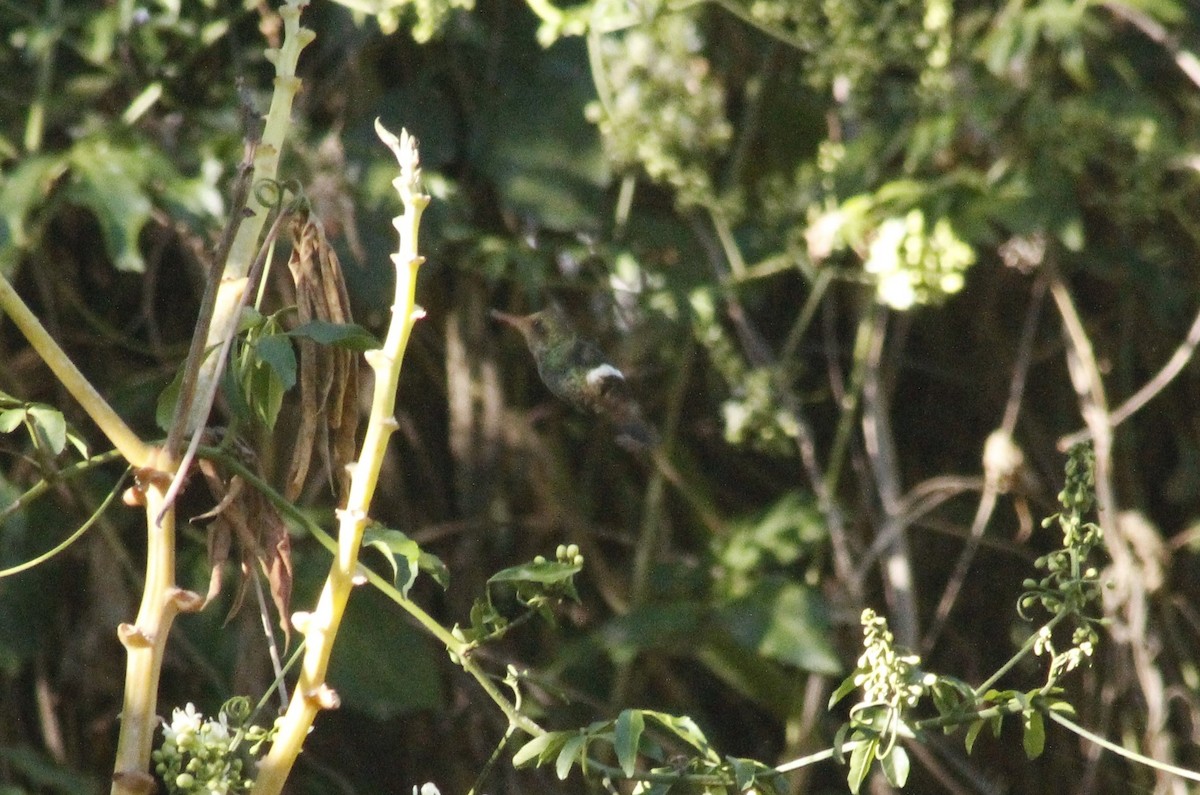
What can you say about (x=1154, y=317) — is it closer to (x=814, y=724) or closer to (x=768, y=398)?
(x=768, y=398)

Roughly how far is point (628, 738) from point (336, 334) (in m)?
0.26

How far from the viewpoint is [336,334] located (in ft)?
2.60

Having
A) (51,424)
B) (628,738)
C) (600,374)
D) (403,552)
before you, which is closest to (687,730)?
(628,738)

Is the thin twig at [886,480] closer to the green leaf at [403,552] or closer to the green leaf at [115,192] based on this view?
the green leaf at [115,192]

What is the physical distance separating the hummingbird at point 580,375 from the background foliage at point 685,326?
0.27 metres

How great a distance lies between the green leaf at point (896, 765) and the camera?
0.83 m

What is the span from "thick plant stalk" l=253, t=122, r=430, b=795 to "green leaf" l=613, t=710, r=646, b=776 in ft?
0.50

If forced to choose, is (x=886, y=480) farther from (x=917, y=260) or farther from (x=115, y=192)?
(x=115, y=192)

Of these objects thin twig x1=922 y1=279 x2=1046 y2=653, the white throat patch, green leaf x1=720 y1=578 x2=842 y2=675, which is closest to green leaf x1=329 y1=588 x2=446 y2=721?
green leaf x1=720 y1=578 x2=842 y2=675

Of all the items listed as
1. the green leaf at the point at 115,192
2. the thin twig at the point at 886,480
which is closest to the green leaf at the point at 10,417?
the green leaf at the point at 115,192

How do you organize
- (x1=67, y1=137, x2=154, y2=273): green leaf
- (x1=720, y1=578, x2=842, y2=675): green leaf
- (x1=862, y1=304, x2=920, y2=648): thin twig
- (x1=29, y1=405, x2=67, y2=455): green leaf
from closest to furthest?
(x1=29, y1=405, x2=67, y2=455): green leaf → (x1=67, y1=137, x2=154, y2=273): green leaf → (x1=720, y1=578, x2=842, y2=675): green leaf → (x1=862, y1=304, x2=920, y2=648): thin twig

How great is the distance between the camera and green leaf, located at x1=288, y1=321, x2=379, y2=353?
0.79 m

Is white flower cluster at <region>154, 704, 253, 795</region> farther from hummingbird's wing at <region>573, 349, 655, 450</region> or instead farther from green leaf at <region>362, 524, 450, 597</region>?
hummingbird's wing at <region>573, 349, 655, 450</region>

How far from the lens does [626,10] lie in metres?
1.63
